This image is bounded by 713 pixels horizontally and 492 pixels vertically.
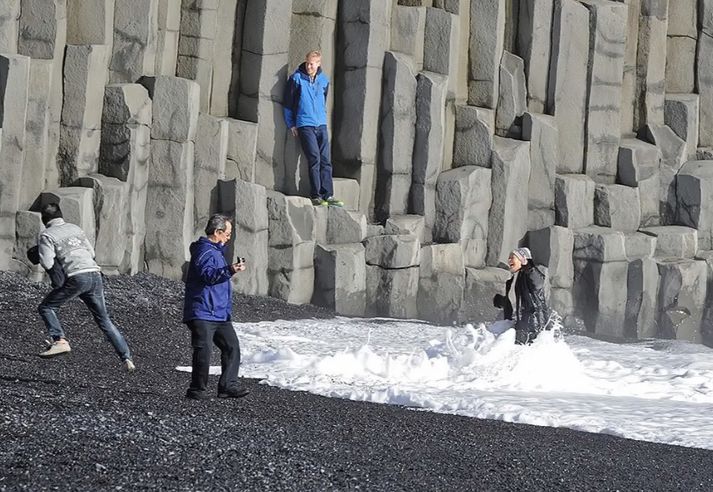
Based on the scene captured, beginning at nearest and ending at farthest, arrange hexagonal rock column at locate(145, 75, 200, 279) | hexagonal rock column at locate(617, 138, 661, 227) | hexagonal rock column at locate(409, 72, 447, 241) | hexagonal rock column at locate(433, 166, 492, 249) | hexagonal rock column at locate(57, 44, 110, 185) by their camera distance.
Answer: hexagonal rock column at locate(57, 44, 110, 185)
hexagonal rock column at locate(145, 75, 200, 279)
hexagonal rock column at locate(409, 72, 447, 241)
hexagonal rock column at locate(433, 166, 492, 249)
hexagonal rock column at locate(617, 138, 661, 227)

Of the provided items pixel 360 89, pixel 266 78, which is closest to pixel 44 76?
pixel 266 78

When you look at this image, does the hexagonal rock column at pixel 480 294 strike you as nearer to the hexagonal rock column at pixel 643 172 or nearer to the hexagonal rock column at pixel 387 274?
the hexagonal rock column at pixel 387 274

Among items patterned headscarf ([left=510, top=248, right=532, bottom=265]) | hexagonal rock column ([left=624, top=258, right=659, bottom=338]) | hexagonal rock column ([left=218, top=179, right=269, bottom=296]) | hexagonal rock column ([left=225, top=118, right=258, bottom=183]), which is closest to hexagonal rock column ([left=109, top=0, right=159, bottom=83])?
hexagonal rock column ([left=225, top=118, right=258, bottom=183])

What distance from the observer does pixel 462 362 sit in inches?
548

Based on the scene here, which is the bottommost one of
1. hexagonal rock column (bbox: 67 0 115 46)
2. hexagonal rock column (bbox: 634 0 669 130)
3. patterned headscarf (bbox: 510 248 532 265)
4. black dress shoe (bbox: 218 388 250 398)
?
black dress shoe (bbox: 218 388 250 398)

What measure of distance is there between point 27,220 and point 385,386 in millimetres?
6572

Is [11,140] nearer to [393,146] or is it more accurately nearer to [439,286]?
[393,146]

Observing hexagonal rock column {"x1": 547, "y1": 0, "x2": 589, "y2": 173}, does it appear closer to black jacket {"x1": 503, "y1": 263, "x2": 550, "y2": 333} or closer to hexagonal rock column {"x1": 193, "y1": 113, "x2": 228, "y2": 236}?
hexagonal rock column {"x1": 193, "y1": 113, "x2": 228, "y2": 236}

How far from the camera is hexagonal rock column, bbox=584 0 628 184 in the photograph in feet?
80.4

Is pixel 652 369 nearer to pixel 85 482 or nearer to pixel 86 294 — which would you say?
pixel 86 294

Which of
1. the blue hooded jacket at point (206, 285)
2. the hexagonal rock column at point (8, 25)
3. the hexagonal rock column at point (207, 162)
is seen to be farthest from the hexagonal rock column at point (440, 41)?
the blue hooded jacket at point (206, 285)

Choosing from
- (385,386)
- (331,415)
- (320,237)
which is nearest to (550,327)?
(385,386)

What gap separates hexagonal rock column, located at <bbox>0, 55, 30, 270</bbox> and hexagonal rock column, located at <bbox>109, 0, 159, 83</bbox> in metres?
1.86

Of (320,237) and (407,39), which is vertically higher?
(407,39)
